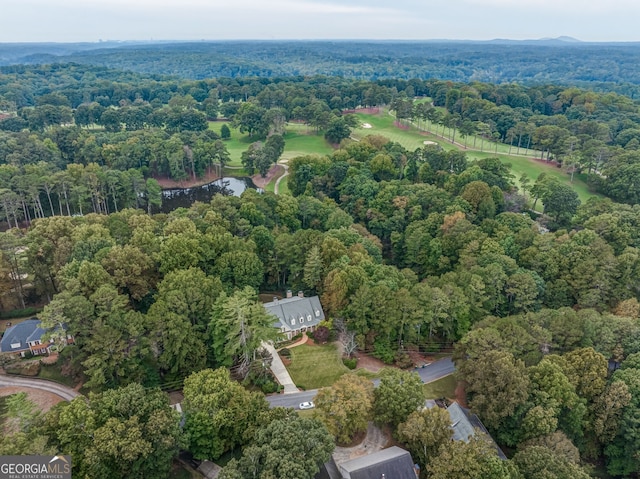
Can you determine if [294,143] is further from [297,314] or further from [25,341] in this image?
[25,341]

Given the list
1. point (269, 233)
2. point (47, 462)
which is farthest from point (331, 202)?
point (47, 462)

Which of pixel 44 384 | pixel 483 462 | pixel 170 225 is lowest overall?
pixel 44 384

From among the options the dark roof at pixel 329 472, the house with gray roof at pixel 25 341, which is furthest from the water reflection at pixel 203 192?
the dark roof at pixel 329 472

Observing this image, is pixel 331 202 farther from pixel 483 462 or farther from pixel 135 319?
pixel 483 462

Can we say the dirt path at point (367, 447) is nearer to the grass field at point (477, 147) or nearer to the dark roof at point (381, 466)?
the dark roof at point (381, 466)

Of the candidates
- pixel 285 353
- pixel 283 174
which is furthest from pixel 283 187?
pixel 285 353

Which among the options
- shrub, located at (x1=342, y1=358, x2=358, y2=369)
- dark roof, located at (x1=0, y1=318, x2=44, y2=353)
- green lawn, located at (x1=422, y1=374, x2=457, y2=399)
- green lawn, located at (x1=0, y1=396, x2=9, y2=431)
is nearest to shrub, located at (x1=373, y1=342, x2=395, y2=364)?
shrub, located at (x1=342, y1=358, x2=358, y2=369)
